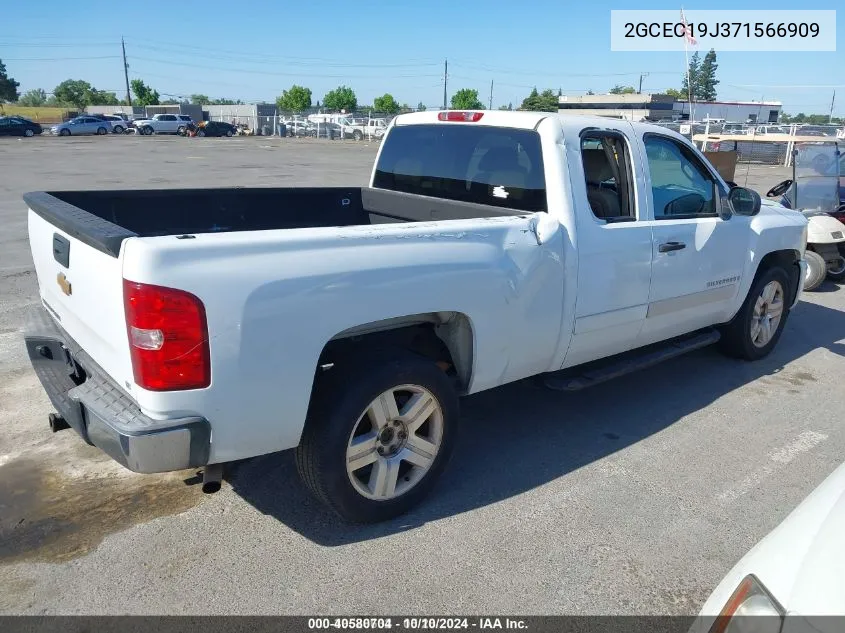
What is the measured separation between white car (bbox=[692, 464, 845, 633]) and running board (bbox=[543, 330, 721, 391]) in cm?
211

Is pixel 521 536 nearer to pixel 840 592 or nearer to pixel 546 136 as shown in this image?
pixel 840 592

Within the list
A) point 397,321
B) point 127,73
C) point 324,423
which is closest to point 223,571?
point 324,423

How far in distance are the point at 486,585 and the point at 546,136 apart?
2409 millimetres

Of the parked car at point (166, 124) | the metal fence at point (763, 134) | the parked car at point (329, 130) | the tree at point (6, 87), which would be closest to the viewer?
the metal fence at point (763, 134)

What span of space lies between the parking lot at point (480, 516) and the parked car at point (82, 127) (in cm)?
5162

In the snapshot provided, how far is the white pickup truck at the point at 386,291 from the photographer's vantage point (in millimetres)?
2639

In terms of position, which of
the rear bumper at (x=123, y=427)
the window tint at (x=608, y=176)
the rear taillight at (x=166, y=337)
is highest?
the window tint at (x=608, y=176)

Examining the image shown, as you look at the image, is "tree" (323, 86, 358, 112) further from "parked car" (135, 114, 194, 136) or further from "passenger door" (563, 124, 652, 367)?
"passenger door" (563, 124, 652, 367)

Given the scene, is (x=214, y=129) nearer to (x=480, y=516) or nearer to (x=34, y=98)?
(x=480, y=516)

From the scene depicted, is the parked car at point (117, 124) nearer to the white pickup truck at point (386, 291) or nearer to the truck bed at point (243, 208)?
the truck bed at point (243, 208)

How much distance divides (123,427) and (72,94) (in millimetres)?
130919

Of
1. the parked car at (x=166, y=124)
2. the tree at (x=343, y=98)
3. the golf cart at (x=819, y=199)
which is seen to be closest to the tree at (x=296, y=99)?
the tree at (x=343, y=98)

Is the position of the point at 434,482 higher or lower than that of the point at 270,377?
lower

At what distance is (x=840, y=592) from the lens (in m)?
1.56
